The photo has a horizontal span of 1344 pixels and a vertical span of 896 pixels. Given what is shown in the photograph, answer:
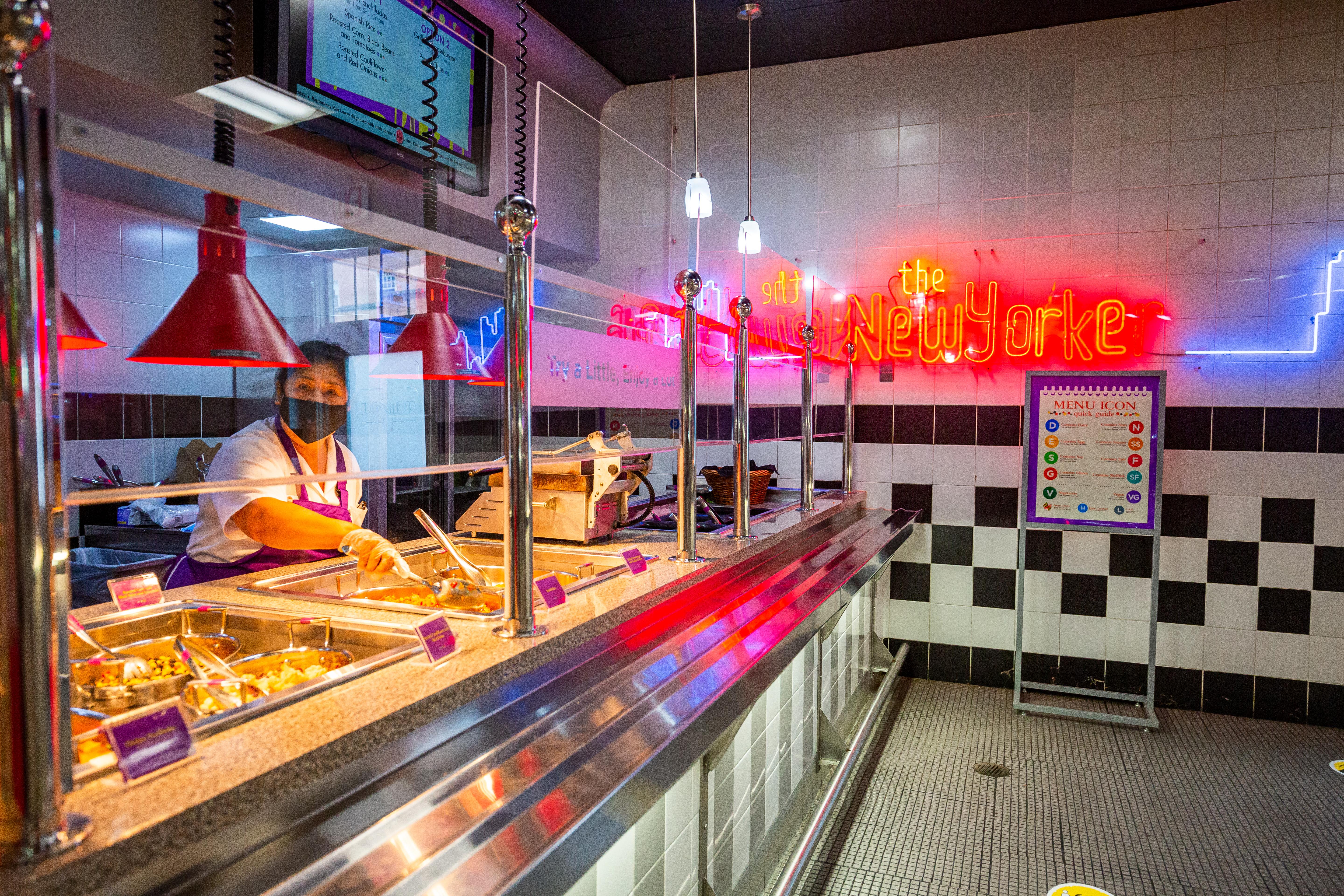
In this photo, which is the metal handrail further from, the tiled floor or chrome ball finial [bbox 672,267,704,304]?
chrome ball finial [bbox 672,267,704,304]

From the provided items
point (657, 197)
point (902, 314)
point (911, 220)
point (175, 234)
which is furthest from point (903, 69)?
point (175, 234)

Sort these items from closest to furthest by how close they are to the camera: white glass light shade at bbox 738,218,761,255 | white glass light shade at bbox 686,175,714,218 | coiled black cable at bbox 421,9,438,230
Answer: white glass light shade at bbox 686,175,714,218 < coiled black cable at bbox 421,9,438,230 < white glass light shade at bbox 738,218,761,255

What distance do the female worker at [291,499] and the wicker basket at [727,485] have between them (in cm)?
144

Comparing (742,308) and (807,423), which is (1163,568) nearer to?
(807,423)

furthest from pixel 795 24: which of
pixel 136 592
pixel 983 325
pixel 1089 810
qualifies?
pixel 136 592

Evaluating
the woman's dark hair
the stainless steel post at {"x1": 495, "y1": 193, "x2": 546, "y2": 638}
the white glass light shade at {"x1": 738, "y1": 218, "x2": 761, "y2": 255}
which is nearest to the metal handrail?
the stainless steel post at {"x1": 495, "y1": 193, "x2": 546, "y2": 638}

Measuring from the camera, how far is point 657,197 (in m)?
2.26

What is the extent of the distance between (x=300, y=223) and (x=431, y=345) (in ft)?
1.12

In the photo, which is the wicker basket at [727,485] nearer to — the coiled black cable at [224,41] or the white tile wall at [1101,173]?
the white tile wall at [1101,173]

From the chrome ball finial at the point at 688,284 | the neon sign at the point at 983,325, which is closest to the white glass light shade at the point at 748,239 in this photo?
the chrome ball finial at the point at 688,284

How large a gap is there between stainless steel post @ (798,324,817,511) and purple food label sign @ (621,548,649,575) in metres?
1.55

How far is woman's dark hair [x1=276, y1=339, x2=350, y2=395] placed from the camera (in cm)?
115

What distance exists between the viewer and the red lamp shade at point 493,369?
1.42 meters

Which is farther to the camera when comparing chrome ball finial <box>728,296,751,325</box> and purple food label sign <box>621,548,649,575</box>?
chrome ball finial <box>728,296,751,325</box>
